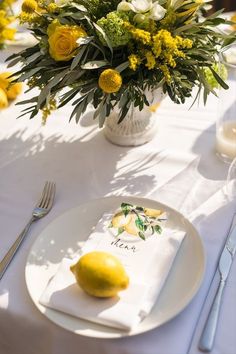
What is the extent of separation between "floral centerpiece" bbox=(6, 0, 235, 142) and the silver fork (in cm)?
18

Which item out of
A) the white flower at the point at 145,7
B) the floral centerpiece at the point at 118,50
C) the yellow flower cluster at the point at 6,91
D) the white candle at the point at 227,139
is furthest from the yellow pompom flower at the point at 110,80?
the yellow flower cluster at the point at 6,91

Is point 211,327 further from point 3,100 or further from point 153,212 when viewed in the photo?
point 3,100

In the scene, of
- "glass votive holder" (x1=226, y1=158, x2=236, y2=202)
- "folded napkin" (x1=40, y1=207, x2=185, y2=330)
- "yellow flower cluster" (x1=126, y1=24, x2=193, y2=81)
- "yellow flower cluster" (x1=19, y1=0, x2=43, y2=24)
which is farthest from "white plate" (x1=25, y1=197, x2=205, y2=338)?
"yellow flower cluster" (x1=19, y1=0, x2=43, y2=24)

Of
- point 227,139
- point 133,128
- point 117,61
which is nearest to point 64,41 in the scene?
point 117,61

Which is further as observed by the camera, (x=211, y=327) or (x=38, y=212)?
(x=38, y=212)

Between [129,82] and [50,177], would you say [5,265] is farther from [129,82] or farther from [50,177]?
[129,82]

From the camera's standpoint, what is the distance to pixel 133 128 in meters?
1.12

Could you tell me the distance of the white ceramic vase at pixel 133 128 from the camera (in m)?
1.11

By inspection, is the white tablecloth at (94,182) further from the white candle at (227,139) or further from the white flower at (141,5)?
the white flower at (141,5)

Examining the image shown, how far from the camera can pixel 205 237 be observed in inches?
33.8

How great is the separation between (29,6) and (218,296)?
2.17 feet

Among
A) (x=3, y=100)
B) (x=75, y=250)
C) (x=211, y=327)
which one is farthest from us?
(x=3, y=100)

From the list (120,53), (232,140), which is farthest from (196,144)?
(120,53)

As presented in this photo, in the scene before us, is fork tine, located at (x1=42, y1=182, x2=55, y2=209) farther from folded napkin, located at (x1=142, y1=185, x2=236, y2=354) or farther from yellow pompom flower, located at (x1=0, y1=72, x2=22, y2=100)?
yellow pompom flower, located at (x1=0, y1=72, x2=22, y2=100)
